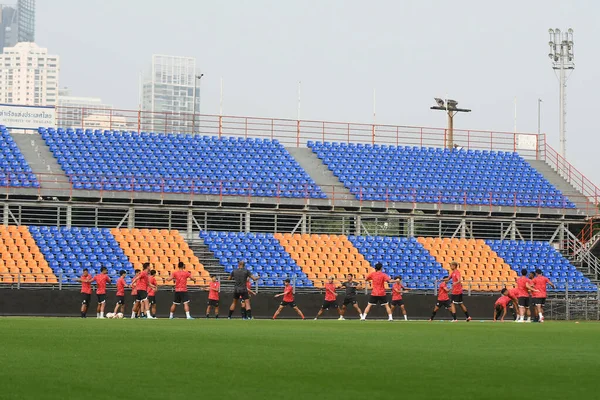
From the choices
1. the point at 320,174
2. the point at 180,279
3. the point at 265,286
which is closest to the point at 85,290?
the point at 180,279

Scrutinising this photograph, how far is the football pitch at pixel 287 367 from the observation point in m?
10.1

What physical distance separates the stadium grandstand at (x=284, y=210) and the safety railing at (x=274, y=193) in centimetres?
7

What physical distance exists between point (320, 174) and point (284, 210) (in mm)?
4793

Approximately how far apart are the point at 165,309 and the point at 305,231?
12.9 meters

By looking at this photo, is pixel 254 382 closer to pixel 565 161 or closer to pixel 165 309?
pixel 165 309

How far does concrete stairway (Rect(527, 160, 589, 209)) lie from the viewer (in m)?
56.6

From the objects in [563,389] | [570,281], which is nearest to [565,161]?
[570,281]

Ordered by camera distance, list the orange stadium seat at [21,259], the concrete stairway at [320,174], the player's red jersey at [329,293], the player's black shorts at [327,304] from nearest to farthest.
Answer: the player's black shorts at [327,304]
the player's red jersey at [329,293]
the orange stadium seat at [21,259]
the concrete stairway at [320,174]

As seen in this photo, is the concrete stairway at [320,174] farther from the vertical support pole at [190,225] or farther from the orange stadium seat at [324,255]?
the vertical support pole at [190,225]

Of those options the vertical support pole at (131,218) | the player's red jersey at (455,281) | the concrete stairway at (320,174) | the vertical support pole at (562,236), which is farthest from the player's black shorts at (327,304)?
the vertical support pole at (562,236)

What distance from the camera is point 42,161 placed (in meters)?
49.3

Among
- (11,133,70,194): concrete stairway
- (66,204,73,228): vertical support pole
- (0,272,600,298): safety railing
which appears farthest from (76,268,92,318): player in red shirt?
(11,133,70,194): concrete stairway

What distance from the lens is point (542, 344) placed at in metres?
17.9

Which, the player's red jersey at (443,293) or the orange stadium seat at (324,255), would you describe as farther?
the orange stadium seat at (324,255)
